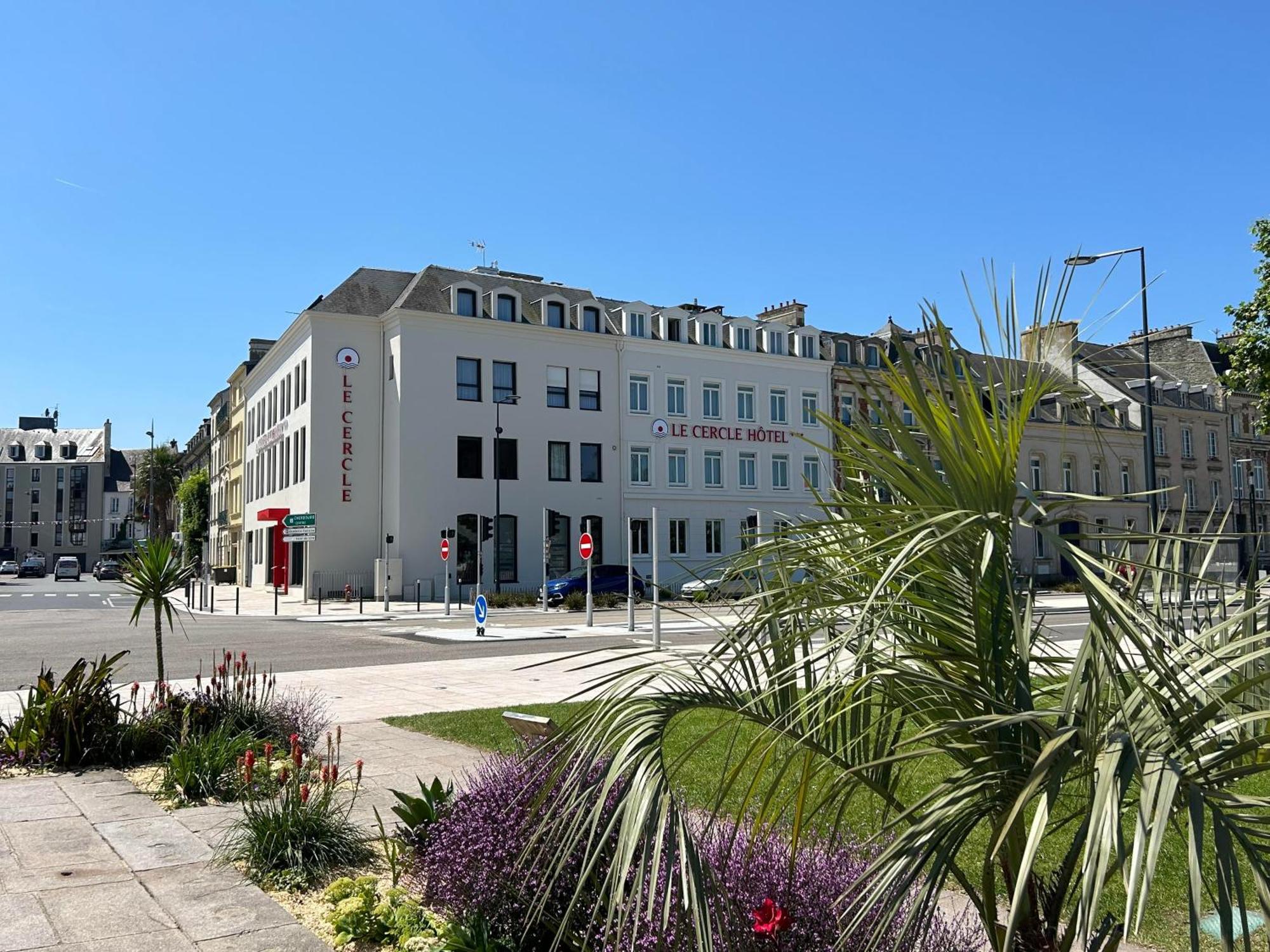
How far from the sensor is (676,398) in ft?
161

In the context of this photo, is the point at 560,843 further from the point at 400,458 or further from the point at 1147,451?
the point at 400,458

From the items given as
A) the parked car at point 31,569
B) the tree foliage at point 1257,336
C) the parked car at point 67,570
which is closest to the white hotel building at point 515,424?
the tree foliage at point 1257,336

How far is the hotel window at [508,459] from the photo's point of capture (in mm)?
44188

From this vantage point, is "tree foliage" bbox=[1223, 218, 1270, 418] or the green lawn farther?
"tree foliage" bbox=[1223, 218, 1270, 418]

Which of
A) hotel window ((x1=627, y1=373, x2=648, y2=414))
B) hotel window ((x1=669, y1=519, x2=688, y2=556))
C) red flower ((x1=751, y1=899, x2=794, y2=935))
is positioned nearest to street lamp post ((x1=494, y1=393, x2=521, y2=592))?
hotel window ((x1=627, y1=373, x2=648, y2=414))

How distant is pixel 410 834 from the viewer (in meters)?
5.37

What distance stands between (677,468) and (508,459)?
8.57 m

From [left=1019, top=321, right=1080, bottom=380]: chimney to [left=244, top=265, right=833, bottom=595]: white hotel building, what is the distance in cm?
3594

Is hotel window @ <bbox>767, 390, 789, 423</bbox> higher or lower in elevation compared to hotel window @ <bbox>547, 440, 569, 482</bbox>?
higher

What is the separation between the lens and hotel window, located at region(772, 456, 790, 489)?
51.6 metres

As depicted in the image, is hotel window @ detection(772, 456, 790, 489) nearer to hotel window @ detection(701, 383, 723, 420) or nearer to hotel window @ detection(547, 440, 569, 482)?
hotel window @ detection(701, 383, 723, 420)

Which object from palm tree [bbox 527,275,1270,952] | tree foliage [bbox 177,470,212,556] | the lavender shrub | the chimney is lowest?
the lavender shrub

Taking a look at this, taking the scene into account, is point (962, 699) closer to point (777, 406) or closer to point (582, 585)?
point (582, 585)

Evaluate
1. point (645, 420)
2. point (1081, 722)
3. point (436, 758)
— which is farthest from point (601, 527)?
point (1081, 722)
